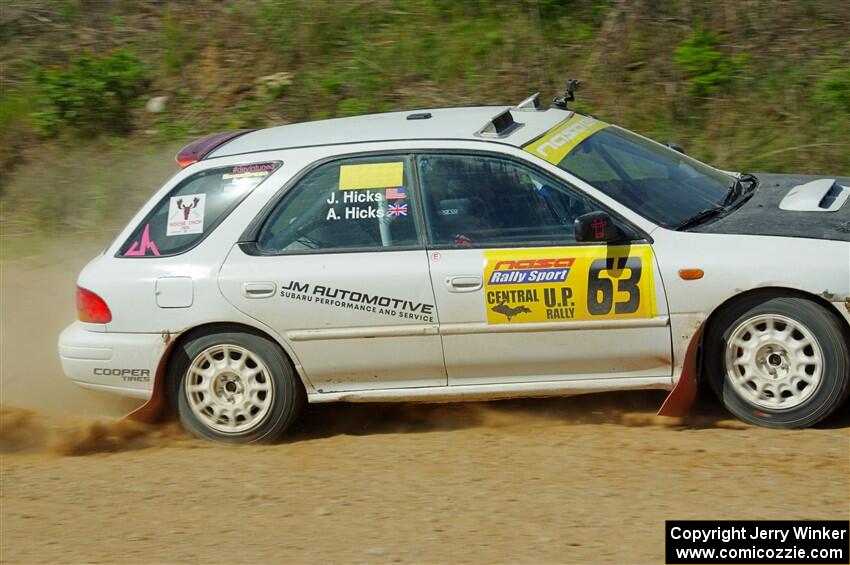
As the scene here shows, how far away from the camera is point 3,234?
10297 millimetres

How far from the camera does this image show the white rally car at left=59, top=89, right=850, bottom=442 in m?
5.44

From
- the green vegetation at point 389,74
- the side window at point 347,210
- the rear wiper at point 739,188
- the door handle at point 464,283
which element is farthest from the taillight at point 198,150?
the green vegetation at point 389,74

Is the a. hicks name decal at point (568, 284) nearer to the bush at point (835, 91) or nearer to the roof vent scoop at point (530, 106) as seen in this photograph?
the roof vent scoop at point (530, 106)

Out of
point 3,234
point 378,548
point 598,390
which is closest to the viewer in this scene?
point 378,548

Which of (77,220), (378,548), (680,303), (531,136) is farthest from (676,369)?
(77,220)

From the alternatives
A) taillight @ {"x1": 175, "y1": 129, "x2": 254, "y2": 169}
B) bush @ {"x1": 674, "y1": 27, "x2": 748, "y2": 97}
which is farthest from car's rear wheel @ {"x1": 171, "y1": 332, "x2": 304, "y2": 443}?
bush @ {"x1": 674, "y1": 27, "x2": 748, "y2": 97}

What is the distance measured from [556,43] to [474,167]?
17.6 ft

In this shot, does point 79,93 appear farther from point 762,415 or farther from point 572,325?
point 762,415

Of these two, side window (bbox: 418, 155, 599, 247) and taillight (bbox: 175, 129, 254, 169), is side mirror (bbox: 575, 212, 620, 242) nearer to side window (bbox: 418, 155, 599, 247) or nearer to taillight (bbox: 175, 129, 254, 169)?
side window (bbox: 418, 155, 599, 247)

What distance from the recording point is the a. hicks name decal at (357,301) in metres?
5.75

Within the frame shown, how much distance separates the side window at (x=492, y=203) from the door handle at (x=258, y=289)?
3.02ft

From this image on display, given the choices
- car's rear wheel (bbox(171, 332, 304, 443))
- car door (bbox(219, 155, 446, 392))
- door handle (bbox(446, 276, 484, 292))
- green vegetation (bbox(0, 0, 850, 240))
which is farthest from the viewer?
green vegetation (bbox(0, 0, 850, 240))

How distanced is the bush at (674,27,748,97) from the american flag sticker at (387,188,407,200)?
4.92 meters

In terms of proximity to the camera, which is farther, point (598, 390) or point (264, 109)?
point (264, 109)
